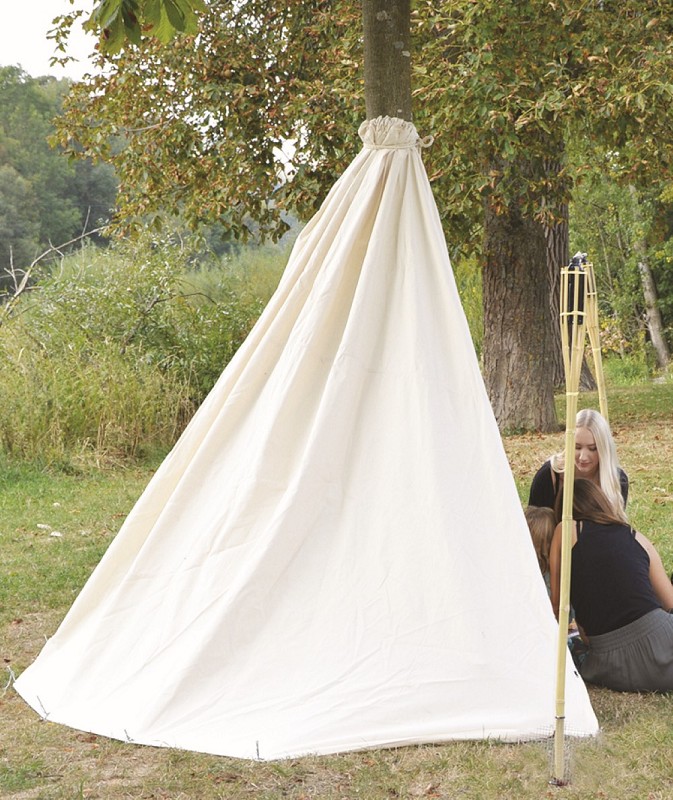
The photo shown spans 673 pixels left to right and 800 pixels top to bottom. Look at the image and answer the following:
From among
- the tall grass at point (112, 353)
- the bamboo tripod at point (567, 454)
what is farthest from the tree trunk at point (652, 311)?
the bamboo tripod at point (567, 454)

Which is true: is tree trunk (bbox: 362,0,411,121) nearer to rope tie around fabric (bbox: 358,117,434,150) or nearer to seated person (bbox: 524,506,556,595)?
rope tie around fabric (bbox: 358,117,434,150)

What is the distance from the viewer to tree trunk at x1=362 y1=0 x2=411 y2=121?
14.3ft

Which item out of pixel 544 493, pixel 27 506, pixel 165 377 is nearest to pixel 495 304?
pixel 165 377

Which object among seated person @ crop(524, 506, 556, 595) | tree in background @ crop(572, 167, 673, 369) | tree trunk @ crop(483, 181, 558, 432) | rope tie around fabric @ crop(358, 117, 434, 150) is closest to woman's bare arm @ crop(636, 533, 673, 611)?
seated person @ crop(524, 506, 556, 595)

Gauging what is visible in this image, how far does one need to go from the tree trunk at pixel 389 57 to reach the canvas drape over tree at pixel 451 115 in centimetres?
447

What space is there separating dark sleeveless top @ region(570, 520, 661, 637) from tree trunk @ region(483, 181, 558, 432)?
721 centimetres

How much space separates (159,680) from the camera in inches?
147

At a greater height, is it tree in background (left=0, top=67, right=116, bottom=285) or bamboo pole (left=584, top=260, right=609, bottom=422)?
tree in background (left=0, top=67, right=116, bottom=285)

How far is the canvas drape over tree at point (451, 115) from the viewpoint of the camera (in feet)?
29.8

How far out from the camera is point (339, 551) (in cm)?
379

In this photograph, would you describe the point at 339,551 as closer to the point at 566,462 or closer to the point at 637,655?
the point at 566,462

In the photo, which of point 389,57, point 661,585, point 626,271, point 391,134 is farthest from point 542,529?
point 626,271

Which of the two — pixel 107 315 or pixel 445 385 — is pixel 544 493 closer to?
pixel 445 385

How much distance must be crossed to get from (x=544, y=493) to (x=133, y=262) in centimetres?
936
